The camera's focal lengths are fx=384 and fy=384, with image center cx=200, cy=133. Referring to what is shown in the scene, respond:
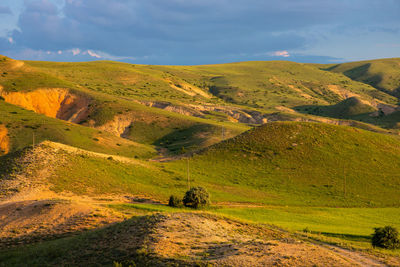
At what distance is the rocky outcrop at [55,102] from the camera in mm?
121812

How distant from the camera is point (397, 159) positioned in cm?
7712

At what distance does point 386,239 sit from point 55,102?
119741mm

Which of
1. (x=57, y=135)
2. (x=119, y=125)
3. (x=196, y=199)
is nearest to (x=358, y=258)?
(x=196, y=199)

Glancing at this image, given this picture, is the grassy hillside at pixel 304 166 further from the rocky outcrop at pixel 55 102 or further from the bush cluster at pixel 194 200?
the rocky outcrop at pixel 55 102

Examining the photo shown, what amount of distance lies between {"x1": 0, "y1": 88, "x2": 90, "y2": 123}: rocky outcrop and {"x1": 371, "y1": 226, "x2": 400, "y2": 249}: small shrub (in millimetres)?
107925

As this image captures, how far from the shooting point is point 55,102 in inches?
5089

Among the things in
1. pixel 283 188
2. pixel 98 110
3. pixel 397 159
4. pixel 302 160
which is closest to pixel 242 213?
pixel 283 188

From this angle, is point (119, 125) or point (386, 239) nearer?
point (386, 239)

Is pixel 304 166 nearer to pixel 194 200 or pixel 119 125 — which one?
pixel 194 200

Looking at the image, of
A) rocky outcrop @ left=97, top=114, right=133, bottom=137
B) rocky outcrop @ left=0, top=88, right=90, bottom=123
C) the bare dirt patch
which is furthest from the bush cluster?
rocky outcrop @ left=0, top=88, right=90, bottom=123

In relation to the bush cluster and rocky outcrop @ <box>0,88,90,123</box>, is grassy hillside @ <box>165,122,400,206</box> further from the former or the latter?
rocky outcrop @ <box>0,88,90,123</box>

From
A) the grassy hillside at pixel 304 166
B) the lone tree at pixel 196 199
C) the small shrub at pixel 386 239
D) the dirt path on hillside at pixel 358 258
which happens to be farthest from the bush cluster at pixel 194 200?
the dirt path on hillside at pixel 358 258

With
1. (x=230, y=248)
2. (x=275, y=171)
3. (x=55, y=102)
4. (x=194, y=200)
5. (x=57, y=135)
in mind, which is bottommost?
(x=194, y=200)

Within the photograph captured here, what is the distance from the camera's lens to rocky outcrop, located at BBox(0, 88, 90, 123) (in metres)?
122
